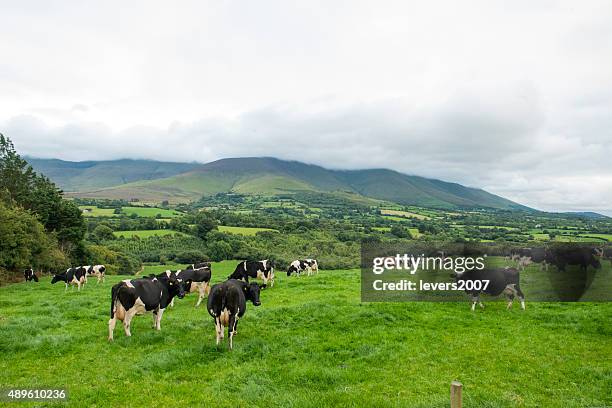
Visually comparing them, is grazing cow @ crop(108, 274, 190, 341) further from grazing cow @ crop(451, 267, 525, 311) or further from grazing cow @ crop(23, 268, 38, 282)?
grazing cow @ crop(23, 268, 38, 282)

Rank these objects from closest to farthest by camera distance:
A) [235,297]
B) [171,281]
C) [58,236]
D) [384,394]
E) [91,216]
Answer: [384,394], [235,297], [171,281], [58,236], [91,216]

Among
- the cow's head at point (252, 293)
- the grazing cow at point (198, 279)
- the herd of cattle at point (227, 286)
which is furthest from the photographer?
the grazing cow at point (198, 279)

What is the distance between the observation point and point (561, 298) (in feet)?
67.1

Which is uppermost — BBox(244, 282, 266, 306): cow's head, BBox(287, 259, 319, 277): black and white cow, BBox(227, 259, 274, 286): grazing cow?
BBox(244, 282, 266, 306): cow's head

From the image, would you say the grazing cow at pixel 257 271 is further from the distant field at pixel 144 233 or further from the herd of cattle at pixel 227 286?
the distant field at pixel 144 233

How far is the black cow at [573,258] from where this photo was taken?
27.9m

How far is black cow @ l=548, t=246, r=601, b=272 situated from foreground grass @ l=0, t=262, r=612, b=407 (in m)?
11.1

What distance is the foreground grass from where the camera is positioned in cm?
932

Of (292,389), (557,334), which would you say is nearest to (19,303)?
(292,389)

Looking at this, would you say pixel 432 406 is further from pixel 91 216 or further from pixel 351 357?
pixel 91 216

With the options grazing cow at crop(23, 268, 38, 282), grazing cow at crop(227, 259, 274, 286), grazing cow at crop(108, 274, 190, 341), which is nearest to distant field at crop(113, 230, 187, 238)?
grazing cow at crop(23, 268, 38, 282)

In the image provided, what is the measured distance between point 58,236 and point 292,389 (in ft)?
156

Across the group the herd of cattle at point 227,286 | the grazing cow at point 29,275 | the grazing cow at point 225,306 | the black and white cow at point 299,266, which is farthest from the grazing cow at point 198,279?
the grazing cow at point 29,275

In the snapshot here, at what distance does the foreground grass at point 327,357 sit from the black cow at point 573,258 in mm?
11129
